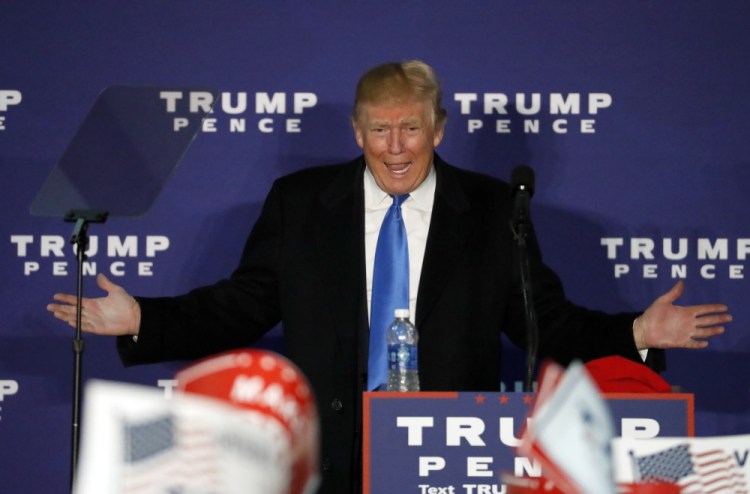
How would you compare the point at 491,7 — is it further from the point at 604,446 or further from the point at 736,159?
the point at 604,446

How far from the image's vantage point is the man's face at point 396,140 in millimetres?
3326

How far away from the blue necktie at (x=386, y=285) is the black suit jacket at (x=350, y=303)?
0.17ft

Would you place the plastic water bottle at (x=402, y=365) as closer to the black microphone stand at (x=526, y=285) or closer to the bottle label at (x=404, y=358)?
the bottle label at (x=404, y=358)

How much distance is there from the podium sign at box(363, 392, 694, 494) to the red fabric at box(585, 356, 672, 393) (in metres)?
0.40

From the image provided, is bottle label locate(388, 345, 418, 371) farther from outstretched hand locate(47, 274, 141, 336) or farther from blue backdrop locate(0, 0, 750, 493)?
blue backdrop locate(0, 0, 750, 493)

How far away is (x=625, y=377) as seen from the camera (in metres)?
2.90

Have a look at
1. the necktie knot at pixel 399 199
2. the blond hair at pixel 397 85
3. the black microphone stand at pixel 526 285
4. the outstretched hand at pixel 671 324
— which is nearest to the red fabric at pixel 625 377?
the outstretched hand at pixel 671 324

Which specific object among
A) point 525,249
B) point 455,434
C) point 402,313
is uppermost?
point 525,249

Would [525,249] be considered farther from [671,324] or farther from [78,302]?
[78,302]

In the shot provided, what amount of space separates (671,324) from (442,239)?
668mm

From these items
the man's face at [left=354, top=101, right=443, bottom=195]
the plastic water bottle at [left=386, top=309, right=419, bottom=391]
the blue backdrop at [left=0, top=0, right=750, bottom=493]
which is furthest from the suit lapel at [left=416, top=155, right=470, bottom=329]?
the blue backdrop at [left=0, top=0, right=750, bottom=493]

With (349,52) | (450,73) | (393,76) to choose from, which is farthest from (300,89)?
(393,76)

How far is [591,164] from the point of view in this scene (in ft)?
13.8

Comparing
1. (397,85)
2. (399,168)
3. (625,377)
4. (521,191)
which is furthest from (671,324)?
(397,85)
